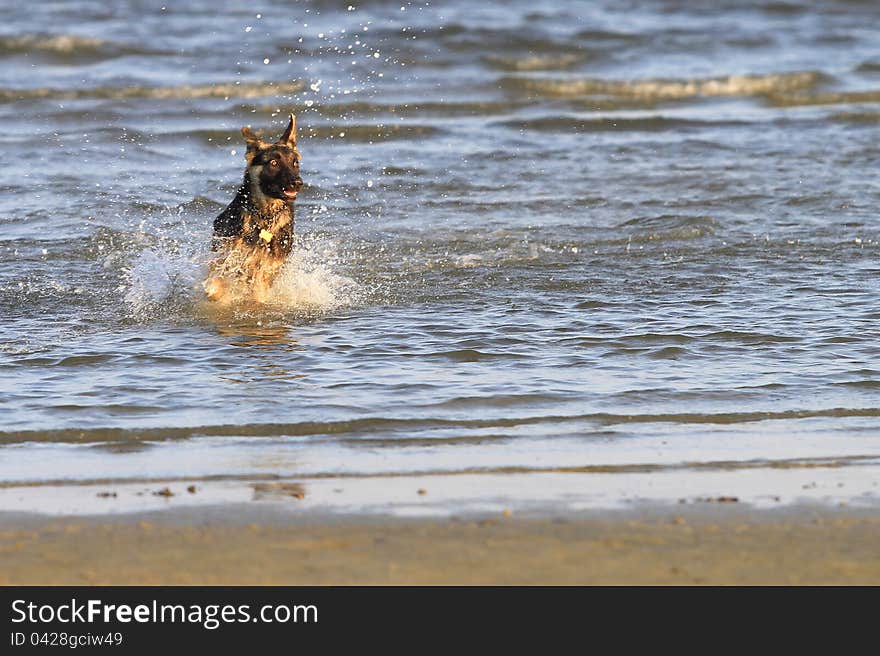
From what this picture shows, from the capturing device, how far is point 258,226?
366 inches

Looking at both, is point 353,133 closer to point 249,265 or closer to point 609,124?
point 609,124

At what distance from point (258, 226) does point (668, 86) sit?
1189cm

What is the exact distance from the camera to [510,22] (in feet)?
79.5

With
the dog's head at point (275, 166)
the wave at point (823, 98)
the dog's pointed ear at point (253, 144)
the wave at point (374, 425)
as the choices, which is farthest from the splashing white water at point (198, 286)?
the wave at point (823, 98)

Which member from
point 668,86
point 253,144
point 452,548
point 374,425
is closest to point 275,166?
point 253,144

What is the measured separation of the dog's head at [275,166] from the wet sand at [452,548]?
422 cm

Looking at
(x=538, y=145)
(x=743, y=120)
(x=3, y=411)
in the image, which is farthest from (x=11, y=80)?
(x=3, y=411)

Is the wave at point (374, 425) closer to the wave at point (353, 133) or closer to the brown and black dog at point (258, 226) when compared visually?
the brown and black dog at point (258, 226)

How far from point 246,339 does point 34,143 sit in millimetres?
8383

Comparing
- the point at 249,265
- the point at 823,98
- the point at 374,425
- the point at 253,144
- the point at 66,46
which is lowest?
the point at 374,425

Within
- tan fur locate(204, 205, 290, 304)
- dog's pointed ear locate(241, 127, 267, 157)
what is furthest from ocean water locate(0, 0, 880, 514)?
dog's pointed ear locate(241, 127, 267, 157)

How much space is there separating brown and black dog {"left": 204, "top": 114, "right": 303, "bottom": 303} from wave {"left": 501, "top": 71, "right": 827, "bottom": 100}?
426 inches

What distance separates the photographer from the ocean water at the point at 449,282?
576cm
